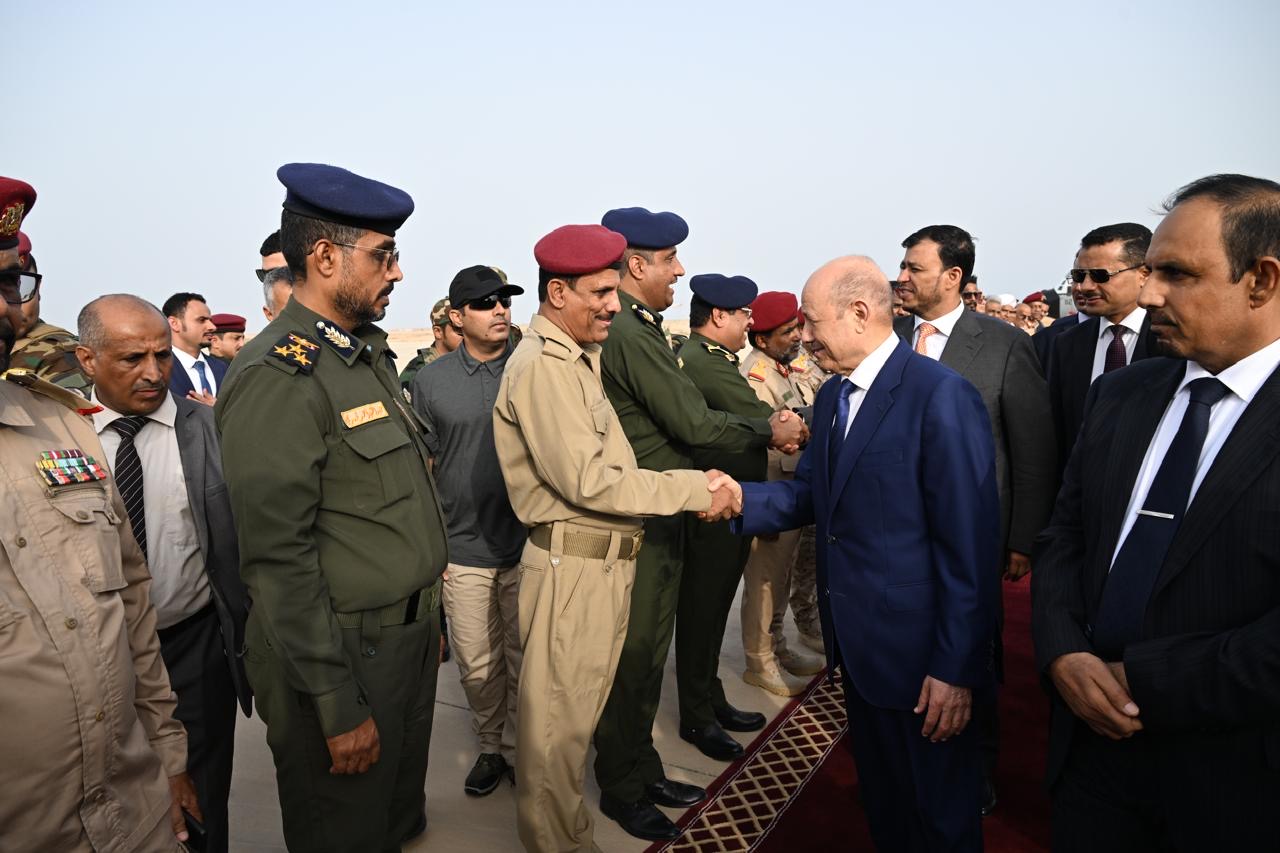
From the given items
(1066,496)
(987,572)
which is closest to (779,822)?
(987,572)

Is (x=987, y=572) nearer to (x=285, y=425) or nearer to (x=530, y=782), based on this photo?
(x=530, y=782)

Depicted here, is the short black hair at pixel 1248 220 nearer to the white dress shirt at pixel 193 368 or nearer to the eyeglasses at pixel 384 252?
the eyeglasses at pixel 384 252

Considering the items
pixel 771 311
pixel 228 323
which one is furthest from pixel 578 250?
pixel 228 323

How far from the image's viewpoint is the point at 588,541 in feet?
9.64

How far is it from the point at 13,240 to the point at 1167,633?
2699 millimetres

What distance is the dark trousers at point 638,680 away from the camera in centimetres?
337

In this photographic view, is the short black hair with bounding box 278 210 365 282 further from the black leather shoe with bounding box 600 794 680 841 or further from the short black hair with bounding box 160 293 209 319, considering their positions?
the short black hair with bounding box 160 293 209 319

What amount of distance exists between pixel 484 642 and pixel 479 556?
45 cm

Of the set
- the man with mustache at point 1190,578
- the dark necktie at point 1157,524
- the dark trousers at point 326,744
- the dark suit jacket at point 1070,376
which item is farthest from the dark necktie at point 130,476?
the dark suit jacket at point 1070,376

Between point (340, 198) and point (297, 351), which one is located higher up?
point (340, 198)

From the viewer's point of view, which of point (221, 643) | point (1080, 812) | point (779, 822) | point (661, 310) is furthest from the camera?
point (661, 310)

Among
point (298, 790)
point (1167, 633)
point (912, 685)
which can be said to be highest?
point (1167, 633)

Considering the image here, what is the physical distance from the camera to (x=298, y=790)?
2258 mm

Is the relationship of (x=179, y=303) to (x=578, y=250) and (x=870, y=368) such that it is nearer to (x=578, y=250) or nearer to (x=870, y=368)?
(x=578, y=250)
